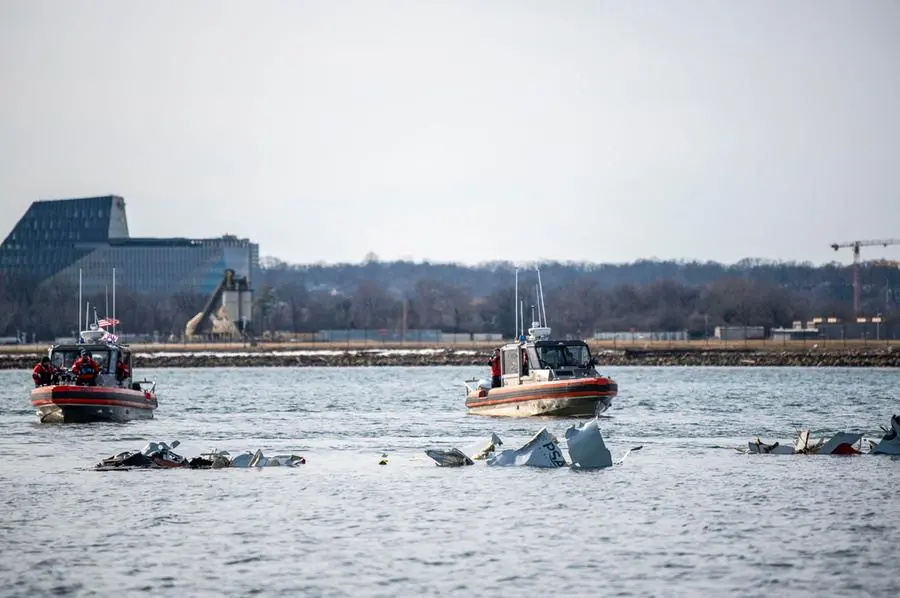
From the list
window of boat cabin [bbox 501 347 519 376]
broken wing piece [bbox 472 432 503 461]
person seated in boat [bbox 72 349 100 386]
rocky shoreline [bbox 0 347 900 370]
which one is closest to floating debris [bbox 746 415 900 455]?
broken wing piece [bbox 472 432 503 461]

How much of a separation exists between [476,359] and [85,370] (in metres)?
104

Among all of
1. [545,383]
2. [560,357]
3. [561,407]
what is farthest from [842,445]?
[560,357]

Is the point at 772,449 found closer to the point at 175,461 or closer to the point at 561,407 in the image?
the point at 561,407

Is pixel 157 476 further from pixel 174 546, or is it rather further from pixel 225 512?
pixel 174 546

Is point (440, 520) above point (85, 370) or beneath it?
beneath

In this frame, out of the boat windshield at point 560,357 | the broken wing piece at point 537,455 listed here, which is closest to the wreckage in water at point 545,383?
the boat windshield at point 560,357

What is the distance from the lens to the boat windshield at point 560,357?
60.8m

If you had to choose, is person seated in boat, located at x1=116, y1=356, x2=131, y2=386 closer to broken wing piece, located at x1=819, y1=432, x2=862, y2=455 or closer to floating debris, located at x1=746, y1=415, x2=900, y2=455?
floating debris, located at x1=746, y1=415, x2=900, y2=455

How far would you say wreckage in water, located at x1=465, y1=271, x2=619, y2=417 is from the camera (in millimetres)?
58219

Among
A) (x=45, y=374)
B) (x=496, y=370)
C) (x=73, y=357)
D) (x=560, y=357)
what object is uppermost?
(x=73, y=357)

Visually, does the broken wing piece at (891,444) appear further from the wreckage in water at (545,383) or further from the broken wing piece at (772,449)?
the wreckage in water at (545,383)

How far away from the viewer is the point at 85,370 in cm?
5869

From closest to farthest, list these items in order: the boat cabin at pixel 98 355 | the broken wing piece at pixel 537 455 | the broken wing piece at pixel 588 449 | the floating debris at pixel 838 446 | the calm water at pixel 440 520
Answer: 1. the calm water at pixel 440 520
2. the broken wing piece at pixel 588 449
3. the broken wing piece at pixel 537 455
4. the floating debris at pixel 838 446
5. the boat cabin at pixel 98 355

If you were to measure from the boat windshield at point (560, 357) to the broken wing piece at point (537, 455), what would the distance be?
63.5 ft
